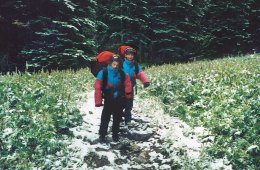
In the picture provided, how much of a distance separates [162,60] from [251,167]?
64.6 feet

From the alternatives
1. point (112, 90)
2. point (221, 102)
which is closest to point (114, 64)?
point (112, 90)

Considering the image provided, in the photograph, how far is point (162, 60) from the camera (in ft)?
89.1

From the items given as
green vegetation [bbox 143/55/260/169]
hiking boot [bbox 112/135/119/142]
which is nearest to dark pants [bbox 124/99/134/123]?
hiking boot [bbox 112/135/119/142]

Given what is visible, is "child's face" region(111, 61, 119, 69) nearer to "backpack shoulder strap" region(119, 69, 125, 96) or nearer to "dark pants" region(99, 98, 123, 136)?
"backpack shoulder strap" region(119, 69, 125, 96)

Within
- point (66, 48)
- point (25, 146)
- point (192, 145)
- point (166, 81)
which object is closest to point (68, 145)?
point (25, 146)

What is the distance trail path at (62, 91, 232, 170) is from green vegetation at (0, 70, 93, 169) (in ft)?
1.23

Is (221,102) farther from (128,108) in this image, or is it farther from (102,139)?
(102,139)

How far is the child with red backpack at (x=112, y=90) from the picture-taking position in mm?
8070

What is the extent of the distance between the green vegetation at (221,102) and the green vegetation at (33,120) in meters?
3.26

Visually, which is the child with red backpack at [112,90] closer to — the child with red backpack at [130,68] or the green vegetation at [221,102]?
the child with red backpack at [130,68]

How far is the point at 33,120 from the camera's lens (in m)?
Result: 8.29

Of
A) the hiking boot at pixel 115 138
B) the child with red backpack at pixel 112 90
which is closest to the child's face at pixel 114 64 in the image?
the child with red backpack at pixel 112 90

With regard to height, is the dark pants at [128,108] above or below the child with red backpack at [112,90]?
below

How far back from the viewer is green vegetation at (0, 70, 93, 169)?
7.44m
